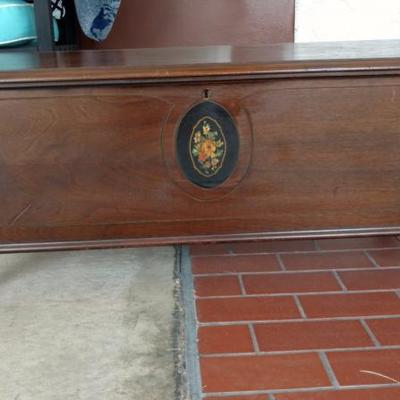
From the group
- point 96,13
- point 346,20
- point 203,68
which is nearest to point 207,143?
point 203,68

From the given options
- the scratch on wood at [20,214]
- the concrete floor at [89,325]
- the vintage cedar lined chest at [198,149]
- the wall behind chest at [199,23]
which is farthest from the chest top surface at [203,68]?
the wall behind chest at [199,23]

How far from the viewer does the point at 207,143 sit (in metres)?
1.21

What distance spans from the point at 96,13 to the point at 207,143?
961 millimetres

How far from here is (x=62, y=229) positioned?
1260 mm

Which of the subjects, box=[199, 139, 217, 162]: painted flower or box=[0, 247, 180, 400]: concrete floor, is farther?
box=[199, 139, 217, 162]: painted flower

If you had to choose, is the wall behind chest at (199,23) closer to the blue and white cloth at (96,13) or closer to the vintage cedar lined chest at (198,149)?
the blue and white cloth at (96,13)

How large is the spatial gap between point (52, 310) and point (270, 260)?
57 centimetres

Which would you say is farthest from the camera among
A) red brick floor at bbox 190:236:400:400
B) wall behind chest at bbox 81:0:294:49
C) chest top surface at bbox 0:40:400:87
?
wall behind chest at bbox 81:0:294:49

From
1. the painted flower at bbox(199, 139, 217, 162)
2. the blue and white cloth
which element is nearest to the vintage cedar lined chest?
the painted flower at bbox(199, 139, 217, 162)

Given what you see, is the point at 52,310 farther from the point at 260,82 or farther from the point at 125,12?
the point at 125,12

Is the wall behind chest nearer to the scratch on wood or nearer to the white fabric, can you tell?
the white fabric

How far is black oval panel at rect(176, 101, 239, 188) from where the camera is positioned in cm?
119

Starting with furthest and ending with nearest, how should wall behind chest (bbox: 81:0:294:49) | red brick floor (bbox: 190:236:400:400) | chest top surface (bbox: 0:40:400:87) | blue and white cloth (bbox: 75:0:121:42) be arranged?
wall behind chest (bbox: 81:0:294:49) < blue and white cloth (bbox: 75:0:121:42) < chest top surface (bbox: 0:40:400:87) < red brick floor (bbox: 190:236:400:400)

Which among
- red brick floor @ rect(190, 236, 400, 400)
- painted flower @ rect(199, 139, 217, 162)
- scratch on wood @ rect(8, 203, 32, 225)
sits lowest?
red brick floor @ rect(190, 236, 400, 400)
